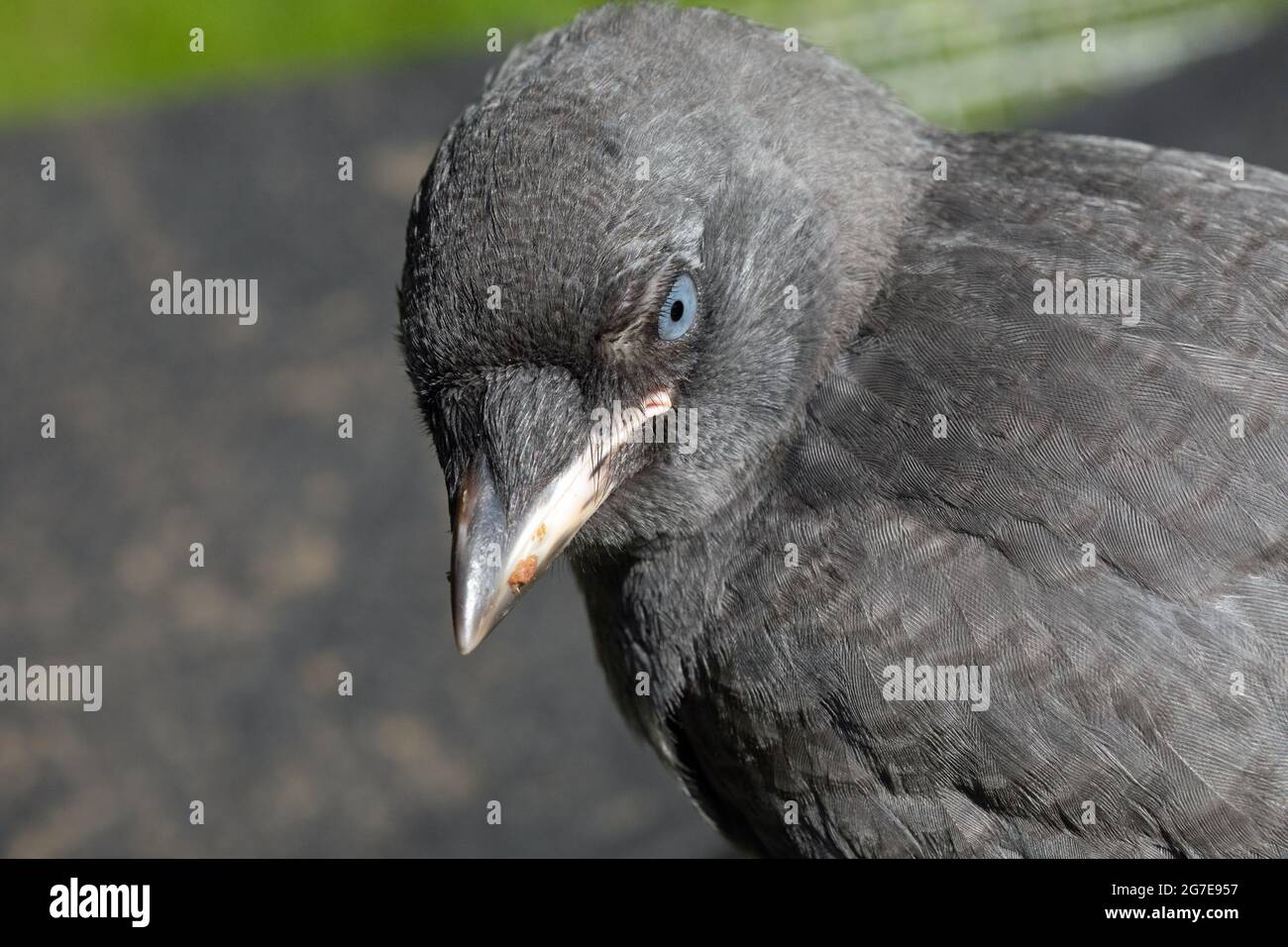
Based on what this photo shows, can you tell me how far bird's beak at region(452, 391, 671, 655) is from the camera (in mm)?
2998

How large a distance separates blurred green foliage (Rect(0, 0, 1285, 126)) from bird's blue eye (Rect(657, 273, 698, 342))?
18.2 feet

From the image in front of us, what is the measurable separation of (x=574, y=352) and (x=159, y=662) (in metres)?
3.64

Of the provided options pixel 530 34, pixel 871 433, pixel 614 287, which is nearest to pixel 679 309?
pixel 614 287

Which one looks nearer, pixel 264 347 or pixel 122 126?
pixel 264 347

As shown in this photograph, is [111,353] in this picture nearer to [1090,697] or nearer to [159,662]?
[159,662]

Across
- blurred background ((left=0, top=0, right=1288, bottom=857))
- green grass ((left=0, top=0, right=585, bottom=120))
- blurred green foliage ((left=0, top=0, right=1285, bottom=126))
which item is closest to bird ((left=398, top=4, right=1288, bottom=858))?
blurred background ((left=0, top=0, right=1288, bottom=857))

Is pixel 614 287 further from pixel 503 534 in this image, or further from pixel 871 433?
pixel 871 433

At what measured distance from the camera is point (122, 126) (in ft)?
26.9

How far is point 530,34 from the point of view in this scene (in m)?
8.48

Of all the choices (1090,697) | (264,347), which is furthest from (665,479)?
(264,347)

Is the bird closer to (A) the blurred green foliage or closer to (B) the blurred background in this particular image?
Result: (B) the blurred background

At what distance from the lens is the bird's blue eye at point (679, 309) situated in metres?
3.05

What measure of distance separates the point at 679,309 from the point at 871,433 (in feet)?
1.72
